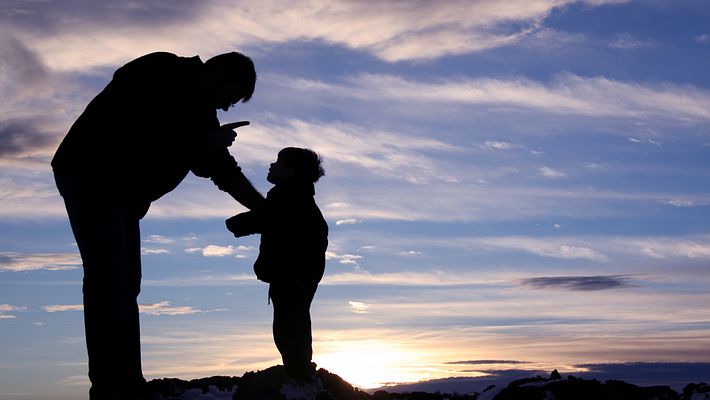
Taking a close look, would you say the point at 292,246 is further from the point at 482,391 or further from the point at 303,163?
the point at 482,391

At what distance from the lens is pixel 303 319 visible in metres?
7.62

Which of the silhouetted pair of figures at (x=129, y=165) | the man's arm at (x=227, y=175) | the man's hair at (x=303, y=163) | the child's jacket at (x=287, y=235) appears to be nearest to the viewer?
the silhouetted pair of figures at (x=129, y=165)

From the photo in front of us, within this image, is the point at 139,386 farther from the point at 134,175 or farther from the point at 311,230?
the point at 311,230

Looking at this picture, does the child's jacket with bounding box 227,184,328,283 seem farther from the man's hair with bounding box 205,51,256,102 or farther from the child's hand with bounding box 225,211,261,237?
the man's hair with bounding box 205,51,256,102

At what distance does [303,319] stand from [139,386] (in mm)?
1836

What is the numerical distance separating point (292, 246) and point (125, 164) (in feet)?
7.02

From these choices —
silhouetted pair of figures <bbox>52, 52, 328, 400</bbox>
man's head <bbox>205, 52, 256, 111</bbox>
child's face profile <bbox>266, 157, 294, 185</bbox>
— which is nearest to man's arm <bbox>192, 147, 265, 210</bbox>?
silhouetted pair of figures <bbox>52, 52, 328, 400</bbox>

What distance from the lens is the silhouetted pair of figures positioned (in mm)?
6168

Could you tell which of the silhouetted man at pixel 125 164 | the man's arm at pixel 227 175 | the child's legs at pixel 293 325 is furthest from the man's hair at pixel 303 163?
the silhouetted man at pixel 125 164

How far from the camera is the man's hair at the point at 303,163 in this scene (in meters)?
7.92

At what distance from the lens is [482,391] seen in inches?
295

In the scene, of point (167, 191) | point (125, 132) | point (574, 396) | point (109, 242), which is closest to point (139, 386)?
point (109, 242)

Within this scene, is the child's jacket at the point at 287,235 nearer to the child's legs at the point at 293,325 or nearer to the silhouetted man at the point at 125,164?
the child's legs at the point at 293,325

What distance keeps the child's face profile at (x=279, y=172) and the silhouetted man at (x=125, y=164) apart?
1.35m
